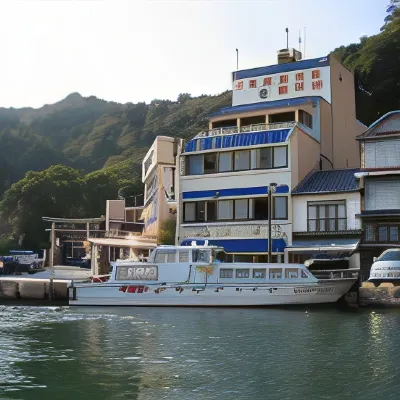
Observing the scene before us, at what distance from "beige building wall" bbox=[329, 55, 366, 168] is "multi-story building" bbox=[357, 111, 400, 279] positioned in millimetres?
9347

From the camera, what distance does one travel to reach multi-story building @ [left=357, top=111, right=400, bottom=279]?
39.4 metres

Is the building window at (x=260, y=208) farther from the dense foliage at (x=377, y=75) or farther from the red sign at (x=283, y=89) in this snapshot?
the dense foliage at (x=377, y=75)

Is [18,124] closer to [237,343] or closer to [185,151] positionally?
[185,151]

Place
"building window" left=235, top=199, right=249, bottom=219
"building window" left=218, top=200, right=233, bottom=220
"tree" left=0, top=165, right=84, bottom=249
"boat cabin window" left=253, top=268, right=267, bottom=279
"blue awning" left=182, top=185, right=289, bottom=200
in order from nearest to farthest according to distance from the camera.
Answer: "boat cabin window" left=253, top=268, right=267, bottom=279 → "blue awning" left=182, top=185, right=289, bottom=200 → "building window" left=235, top=199, right=249, bottom=219 → "building window" left=218, top=200, right=233, bottom=220 → "tree" left=0, top=165, right=84, bottom=249

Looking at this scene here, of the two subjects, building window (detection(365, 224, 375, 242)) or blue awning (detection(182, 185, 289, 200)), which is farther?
blue awning (detection(182, 185, 289, 200))

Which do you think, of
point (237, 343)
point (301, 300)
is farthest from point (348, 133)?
point (237, 343)

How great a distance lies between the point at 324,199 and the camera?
138 feet

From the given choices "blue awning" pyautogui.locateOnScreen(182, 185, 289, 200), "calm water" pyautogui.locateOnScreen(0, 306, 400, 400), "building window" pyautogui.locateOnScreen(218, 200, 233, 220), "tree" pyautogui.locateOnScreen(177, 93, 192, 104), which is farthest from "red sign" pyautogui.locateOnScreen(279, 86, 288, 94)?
"tree" pyautogui.locateOnScreen(177, 93, 192, 104)

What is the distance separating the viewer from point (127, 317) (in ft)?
101

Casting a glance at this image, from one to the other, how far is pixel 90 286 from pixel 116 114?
15106cm

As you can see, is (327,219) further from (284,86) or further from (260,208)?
(284,86)

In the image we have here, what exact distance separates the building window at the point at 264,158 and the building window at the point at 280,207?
2589 millimetres

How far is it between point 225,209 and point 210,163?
387 cm

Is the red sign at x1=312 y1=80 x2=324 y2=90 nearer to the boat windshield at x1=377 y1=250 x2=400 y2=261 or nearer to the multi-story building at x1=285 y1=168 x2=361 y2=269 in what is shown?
the multi-story building at x1=285 y1=168 x2=361 y2=269
